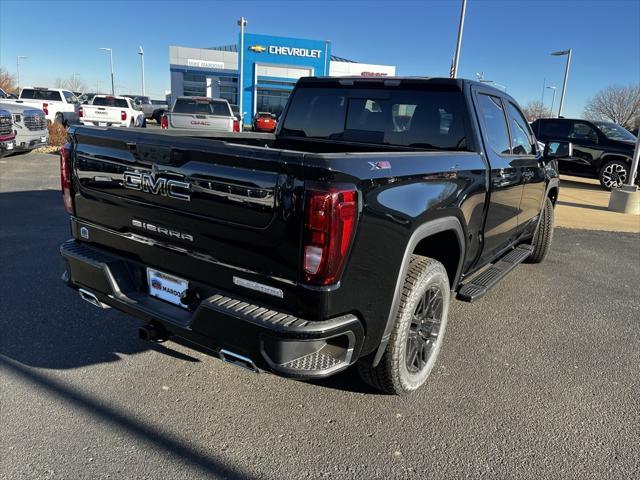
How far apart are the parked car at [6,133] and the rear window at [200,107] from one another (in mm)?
4566

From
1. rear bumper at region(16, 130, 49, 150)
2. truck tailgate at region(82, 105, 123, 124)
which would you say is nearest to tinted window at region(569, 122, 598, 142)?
rear bumper at region(16, 130, 49, 150)

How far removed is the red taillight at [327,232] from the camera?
2133 millimetres

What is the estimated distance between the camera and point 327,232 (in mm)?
2145

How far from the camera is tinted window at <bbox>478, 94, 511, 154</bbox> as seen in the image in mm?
3951

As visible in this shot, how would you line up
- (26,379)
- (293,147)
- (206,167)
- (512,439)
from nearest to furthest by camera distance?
1. (206,167)
2. (512,439)
3. (26,379)
4. (293,147)

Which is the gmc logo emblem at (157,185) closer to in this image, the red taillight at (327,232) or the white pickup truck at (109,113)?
the red taillight at (327,232)

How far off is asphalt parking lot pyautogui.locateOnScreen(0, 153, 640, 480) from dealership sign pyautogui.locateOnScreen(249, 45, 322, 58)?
3772cm

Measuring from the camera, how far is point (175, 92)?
5031 cm

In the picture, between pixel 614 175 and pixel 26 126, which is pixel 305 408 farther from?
pixel 614 175

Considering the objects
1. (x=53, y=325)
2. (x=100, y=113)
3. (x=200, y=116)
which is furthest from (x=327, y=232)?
(x=100, y=113)

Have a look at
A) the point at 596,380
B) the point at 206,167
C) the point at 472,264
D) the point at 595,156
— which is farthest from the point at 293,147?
the point at 595,156

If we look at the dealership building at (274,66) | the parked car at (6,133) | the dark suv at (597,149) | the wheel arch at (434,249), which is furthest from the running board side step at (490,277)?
the dealership building at (274,66)

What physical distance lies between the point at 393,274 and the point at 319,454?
101 cm

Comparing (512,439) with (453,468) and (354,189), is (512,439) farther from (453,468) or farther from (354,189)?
(354,189)
